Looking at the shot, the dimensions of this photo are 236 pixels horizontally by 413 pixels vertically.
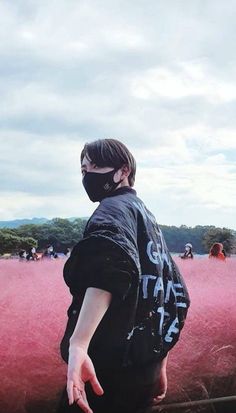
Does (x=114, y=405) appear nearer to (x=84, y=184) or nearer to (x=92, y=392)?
(x=92, y=392)

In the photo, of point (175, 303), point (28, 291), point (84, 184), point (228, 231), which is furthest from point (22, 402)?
point (228, 231)

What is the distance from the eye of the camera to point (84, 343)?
4.08ft

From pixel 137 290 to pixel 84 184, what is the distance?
306 mm

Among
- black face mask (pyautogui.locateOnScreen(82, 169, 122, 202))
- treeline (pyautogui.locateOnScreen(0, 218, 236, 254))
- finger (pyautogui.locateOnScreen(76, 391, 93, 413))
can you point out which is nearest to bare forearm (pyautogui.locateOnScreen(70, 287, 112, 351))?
finger (pyautogui.locateOnScreen(76, 391, 93, 413))

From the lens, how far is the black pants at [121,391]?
4.33 ft

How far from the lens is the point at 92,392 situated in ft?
4.29

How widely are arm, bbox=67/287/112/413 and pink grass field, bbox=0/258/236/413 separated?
0.48 m

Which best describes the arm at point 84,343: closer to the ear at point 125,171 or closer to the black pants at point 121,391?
the black pants at point 121,391

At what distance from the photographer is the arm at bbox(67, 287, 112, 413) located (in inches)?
48.3

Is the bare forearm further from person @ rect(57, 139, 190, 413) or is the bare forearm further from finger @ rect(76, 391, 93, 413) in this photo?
finger @ rect(76, 391, 93, 413)

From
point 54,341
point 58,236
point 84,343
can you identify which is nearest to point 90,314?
point 84,343

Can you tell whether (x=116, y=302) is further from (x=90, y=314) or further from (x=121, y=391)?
(x=121, y=391)

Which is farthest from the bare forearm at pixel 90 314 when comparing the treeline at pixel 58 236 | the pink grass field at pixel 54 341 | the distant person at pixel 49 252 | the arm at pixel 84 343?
the distant person at pixel 49 252

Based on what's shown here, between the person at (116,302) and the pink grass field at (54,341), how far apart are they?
38 cm
